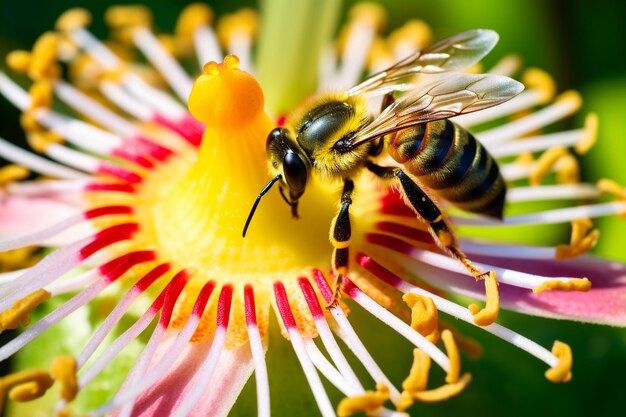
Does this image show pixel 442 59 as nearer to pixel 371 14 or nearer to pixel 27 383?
pixel 371 14

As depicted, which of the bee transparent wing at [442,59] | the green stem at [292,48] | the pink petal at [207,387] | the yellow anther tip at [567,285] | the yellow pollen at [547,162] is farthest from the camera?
the green stem at [292,48]

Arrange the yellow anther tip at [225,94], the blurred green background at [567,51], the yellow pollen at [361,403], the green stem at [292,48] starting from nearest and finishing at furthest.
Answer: the yellow pollen at [361,403], the yellow anther tip at [225,94], the blurred green background at [567,51], the green stem at [292,48]

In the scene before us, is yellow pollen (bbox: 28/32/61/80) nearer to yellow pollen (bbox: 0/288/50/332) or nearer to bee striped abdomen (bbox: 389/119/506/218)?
yellow pollen (bbox: 0/288/50/332)

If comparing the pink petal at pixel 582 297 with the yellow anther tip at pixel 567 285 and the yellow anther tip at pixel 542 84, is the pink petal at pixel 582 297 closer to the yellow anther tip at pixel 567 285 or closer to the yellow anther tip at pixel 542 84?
the yellow anther tip at pixel 567 285

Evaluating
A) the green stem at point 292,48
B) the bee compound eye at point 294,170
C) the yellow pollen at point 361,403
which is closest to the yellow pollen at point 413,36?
the green stem at point 292,48

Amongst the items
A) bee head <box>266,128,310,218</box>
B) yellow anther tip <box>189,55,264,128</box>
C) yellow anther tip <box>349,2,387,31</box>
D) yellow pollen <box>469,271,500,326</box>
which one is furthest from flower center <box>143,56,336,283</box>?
yellow anther tip <box>349,2,387,31</box>

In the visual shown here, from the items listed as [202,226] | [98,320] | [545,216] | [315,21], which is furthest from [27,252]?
[545,216]

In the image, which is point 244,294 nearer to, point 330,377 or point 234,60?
point 330,377
